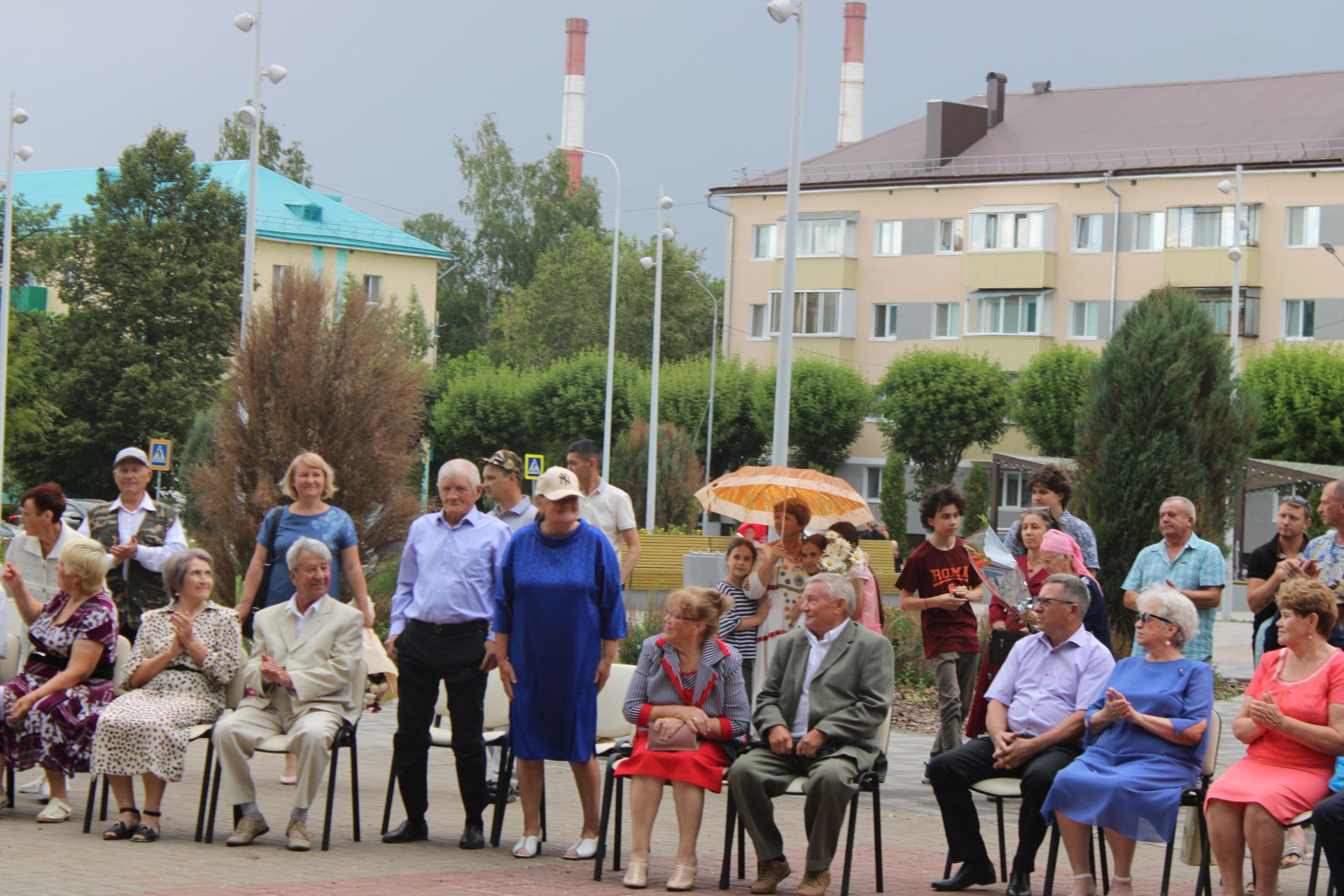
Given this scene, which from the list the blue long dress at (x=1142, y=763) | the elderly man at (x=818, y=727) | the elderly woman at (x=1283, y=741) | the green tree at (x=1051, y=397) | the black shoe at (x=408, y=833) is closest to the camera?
the elderly woman at (x=1283, y=741)

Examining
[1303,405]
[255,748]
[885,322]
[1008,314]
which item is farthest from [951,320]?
[255,748]

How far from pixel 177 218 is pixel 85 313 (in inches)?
159

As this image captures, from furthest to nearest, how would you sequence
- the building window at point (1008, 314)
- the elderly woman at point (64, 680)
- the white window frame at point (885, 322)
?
the white window frame at point (885, 322), the building window at point (1008, 314), the elderly woman at point (64, 680)

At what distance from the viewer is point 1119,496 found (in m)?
17.8

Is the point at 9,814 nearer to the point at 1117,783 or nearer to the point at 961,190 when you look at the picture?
the point at 1117,783

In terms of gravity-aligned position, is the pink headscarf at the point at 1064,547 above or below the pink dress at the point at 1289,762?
above

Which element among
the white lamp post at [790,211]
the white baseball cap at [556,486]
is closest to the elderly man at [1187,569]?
the white baseball cap at [556,486]

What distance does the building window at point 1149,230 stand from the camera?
53500 mm

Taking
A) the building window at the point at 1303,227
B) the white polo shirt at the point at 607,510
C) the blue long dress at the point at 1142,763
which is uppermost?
the building window at the point at 1303,227

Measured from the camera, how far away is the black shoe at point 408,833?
27.7 feet

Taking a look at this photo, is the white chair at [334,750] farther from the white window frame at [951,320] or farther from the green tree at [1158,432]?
the white window frame at [951,320]

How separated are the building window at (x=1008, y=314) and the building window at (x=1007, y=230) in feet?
5.81

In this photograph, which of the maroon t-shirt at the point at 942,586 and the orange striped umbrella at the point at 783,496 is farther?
the orange striped umbrella at the point at 783,496

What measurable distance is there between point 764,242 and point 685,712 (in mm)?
53946
